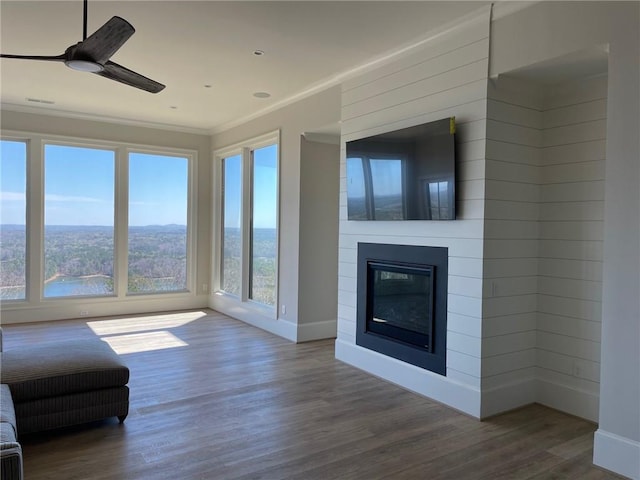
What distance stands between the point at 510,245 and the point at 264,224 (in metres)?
3.79

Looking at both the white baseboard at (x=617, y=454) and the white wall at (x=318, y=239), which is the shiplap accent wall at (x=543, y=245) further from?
the white wall at (x=318, y=239)

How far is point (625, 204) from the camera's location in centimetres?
269

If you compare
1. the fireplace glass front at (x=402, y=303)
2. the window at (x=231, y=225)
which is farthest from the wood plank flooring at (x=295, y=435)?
the window at (x=231, y=225)

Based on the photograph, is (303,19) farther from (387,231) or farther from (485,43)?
(387,231)

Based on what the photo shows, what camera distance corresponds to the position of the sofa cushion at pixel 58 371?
2.96 m

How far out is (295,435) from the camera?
3.19 meters

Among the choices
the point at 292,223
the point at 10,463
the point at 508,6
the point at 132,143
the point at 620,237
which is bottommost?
the point at 10,463

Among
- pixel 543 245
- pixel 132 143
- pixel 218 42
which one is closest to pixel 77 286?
pixel 132 143

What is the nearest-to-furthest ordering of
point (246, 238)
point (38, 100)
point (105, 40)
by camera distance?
point (105, 40) → point (38, 100) → point (246, 238)

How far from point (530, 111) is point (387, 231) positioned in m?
1.54

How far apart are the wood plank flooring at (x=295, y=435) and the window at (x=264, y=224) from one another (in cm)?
188

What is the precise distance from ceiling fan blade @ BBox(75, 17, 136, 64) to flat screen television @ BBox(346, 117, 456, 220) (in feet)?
7.38

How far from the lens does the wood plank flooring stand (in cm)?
275

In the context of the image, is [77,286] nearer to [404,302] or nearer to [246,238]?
[246,238]
